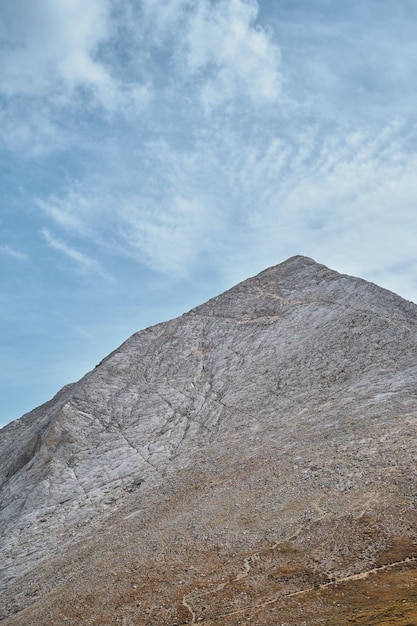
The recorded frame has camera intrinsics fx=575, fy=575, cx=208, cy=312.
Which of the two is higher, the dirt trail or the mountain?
the mountain

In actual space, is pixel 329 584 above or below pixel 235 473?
below

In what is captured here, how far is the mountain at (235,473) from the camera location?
30859mm

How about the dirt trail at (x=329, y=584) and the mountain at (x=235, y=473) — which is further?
the mountain at (x=235, y=473)

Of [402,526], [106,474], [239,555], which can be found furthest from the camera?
[106,474]

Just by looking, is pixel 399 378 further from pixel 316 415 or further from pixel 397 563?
pixel 397 563

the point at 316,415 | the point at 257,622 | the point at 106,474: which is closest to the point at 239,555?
the point at 257,622

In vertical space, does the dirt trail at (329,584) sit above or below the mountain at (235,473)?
below

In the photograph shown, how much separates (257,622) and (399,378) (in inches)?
1231

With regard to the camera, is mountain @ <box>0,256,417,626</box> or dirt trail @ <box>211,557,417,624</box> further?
mountain @ <box>0,256,417,626</box>

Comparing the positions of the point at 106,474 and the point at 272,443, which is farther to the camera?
the point at 106,474

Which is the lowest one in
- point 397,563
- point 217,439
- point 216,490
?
point 397,563

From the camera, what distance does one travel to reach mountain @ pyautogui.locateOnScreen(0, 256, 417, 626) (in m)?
30.9

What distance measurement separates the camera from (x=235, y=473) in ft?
152

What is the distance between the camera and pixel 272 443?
1944 inches
